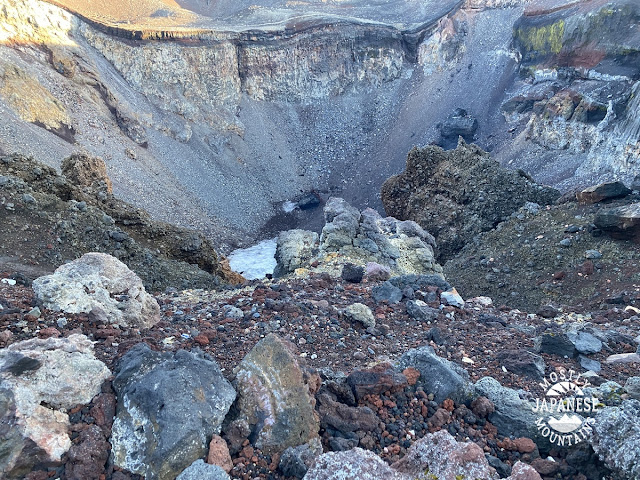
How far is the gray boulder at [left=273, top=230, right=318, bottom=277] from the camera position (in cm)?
1261

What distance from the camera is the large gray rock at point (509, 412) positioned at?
4094 mm

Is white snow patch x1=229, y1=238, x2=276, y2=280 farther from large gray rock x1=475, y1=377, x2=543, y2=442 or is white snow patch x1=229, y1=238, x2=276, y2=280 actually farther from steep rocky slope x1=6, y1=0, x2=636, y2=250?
large gray rock x1=475, y1=377, x2=543, y2=442

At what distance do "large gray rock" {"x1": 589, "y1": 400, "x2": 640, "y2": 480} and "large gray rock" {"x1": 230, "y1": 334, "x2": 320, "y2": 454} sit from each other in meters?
2.26

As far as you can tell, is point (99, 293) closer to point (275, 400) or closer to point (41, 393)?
point (41, 393)

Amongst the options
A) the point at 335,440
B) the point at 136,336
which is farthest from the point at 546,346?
the point at 136,336

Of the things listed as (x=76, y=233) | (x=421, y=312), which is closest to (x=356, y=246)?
(x=421, y=312)

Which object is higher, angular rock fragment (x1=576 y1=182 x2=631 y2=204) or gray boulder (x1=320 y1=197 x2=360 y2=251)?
gray boulder (x1=320 y1=197 x2=360 y2=251)

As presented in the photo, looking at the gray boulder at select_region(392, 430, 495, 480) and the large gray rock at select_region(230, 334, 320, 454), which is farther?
the large gray rock at select_region(230, 334, 320, 454)

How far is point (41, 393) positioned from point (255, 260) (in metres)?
25.4

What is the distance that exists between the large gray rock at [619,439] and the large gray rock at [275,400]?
226cm

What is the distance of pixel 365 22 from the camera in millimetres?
44281

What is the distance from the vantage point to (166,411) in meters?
3.54

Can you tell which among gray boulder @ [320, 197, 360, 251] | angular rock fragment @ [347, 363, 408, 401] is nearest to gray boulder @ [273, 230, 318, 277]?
gray boulder @ [320, 197, 360, 251]

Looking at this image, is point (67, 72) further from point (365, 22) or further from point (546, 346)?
point (546, 346)
